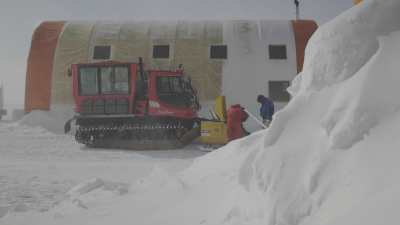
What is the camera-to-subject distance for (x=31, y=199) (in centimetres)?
562

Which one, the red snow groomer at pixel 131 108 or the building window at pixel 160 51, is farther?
the building window at pixel 160 51

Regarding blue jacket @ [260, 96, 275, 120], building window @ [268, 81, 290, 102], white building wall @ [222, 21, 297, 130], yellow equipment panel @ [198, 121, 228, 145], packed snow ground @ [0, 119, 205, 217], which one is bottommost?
packed snow ground @ [0, 119, 205, 217]

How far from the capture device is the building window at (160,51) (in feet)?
64.1

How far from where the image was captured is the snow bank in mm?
17369

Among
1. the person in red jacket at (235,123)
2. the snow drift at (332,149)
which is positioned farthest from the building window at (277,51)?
the snow drift at (332,149)

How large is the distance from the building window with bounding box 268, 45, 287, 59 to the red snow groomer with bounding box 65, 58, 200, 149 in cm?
820

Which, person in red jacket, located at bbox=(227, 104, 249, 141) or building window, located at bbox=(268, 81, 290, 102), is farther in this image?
building window, located at bbox=(268, 81, 290, 102)

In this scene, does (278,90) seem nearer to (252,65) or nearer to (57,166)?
(252,65)

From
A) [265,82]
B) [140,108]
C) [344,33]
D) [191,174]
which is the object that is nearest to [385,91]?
[344,33]

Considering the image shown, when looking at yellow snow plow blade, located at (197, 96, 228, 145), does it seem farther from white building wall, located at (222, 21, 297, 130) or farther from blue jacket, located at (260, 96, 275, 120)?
white building wall, located at (222, 21, 297, 130)

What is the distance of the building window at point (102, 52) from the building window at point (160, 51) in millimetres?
2536

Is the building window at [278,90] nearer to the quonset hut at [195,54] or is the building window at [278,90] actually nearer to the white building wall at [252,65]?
the quonset hut at [195,54]

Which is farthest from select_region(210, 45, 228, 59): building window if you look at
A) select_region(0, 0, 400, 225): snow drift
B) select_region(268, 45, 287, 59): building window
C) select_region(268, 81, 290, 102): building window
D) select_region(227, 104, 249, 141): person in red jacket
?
select_region(0, 0, 400, 225): snow drift

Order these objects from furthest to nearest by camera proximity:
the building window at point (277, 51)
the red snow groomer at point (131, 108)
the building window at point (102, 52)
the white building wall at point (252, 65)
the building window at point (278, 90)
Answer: the building window at point (102, 52)
the building window at point (277, 51)
the building window at point (278, 90)
the white building wall at point (252, 65)
the red snow groomer at point (131, 108)
